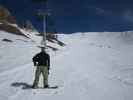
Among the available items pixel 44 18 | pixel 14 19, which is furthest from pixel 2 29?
pixel 14 19

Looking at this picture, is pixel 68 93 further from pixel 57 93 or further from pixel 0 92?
pixel 0 92

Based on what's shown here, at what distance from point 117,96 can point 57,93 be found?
2.60 meters

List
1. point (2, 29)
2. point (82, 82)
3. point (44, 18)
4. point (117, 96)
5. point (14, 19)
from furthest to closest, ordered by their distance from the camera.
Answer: point (14, 19) < point (2, 29) < point (44, 18) < point (82, 82) < point (117, 96)

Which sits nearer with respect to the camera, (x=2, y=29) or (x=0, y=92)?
(x=0, y=92)

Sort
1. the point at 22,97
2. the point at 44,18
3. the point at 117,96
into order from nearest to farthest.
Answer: the point at 22,97 → the point at 117,96 → the point at 44,18

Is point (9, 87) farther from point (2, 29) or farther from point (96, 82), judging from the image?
point (2, 29)

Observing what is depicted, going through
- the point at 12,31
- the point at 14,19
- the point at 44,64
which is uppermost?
the point at 14,19

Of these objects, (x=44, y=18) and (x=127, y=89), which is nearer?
(x=127, y=89)

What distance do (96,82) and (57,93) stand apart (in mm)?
3829

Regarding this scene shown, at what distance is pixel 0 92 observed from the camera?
1059cm

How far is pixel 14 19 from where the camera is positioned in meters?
71.9

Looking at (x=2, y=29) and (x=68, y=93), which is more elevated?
(x=2, y=29)

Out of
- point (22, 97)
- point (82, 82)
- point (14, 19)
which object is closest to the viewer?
point (22, 97)

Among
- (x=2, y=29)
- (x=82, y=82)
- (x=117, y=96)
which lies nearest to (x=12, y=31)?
(x=2, y=29)
